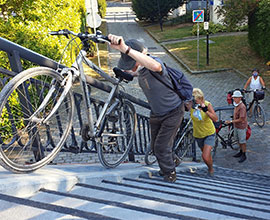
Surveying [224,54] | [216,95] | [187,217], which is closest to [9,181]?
[187,217]

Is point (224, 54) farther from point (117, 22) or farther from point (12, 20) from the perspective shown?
point (117, 22)

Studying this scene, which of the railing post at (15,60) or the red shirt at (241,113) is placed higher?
the railing post at (15,60)

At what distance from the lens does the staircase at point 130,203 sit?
184cm

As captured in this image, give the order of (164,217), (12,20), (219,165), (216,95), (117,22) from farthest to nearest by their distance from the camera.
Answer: (117,22) < (216,95) < (12,20) < (219,165) < (164,217)

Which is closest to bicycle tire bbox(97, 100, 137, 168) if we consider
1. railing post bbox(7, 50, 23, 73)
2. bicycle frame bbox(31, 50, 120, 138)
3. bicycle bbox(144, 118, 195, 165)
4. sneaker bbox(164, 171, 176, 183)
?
bicycle frame bbox(31, 50, 120, 138)

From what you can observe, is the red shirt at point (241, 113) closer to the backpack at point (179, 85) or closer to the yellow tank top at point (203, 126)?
the yellow tank top at point (203, 126)

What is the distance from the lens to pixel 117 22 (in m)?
35.7

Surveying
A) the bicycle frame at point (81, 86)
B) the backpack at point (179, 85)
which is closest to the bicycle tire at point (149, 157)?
the bicycle frame at point (81, 86)

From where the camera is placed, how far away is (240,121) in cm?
675

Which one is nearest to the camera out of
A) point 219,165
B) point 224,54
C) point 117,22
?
point 219,165

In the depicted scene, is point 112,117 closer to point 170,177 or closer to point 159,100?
point 159,100

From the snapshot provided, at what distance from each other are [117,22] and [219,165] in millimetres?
31217

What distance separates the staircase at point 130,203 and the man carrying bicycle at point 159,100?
0.31 meters

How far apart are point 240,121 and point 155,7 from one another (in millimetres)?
25042
